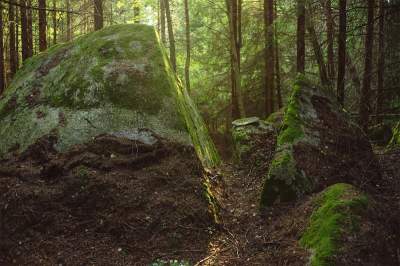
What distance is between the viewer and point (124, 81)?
8.26 m

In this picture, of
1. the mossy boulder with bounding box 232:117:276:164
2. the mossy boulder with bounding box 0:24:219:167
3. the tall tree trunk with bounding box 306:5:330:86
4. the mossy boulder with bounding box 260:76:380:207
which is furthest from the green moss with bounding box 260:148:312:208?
the tall tree trunk with bounding box 306:5:330:86

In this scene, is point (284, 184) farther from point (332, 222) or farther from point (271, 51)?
point (271, 51)

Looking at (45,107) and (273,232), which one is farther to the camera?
(45,107)

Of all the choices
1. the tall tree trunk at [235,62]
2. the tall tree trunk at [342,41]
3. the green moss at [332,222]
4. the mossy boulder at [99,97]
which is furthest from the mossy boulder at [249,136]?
the tall tree trunk at [235,62]

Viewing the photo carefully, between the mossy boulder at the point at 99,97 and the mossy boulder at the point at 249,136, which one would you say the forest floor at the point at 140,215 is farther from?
the mossy boulder at the point at 249,136

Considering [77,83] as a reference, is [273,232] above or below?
below

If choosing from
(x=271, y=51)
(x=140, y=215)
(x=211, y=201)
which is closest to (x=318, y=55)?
(x=271, y=51)

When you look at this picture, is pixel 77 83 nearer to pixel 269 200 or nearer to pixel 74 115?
pixel 74 115

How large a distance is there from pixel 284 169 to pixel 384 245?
2.19 metres

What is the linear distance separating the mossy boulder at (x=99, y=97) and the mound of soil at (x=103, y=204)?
1.00 ft

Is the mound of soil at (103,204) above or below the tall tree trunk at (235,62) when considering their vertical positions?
below

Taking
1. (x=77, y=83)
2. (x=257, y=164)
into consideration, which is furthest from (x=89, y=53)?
(x=257, y=164)

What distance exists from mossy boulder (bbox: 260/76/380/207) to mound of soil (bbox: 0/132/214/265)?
4.36 feet

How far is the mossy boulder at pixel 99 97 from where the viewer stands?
7.61 metres
